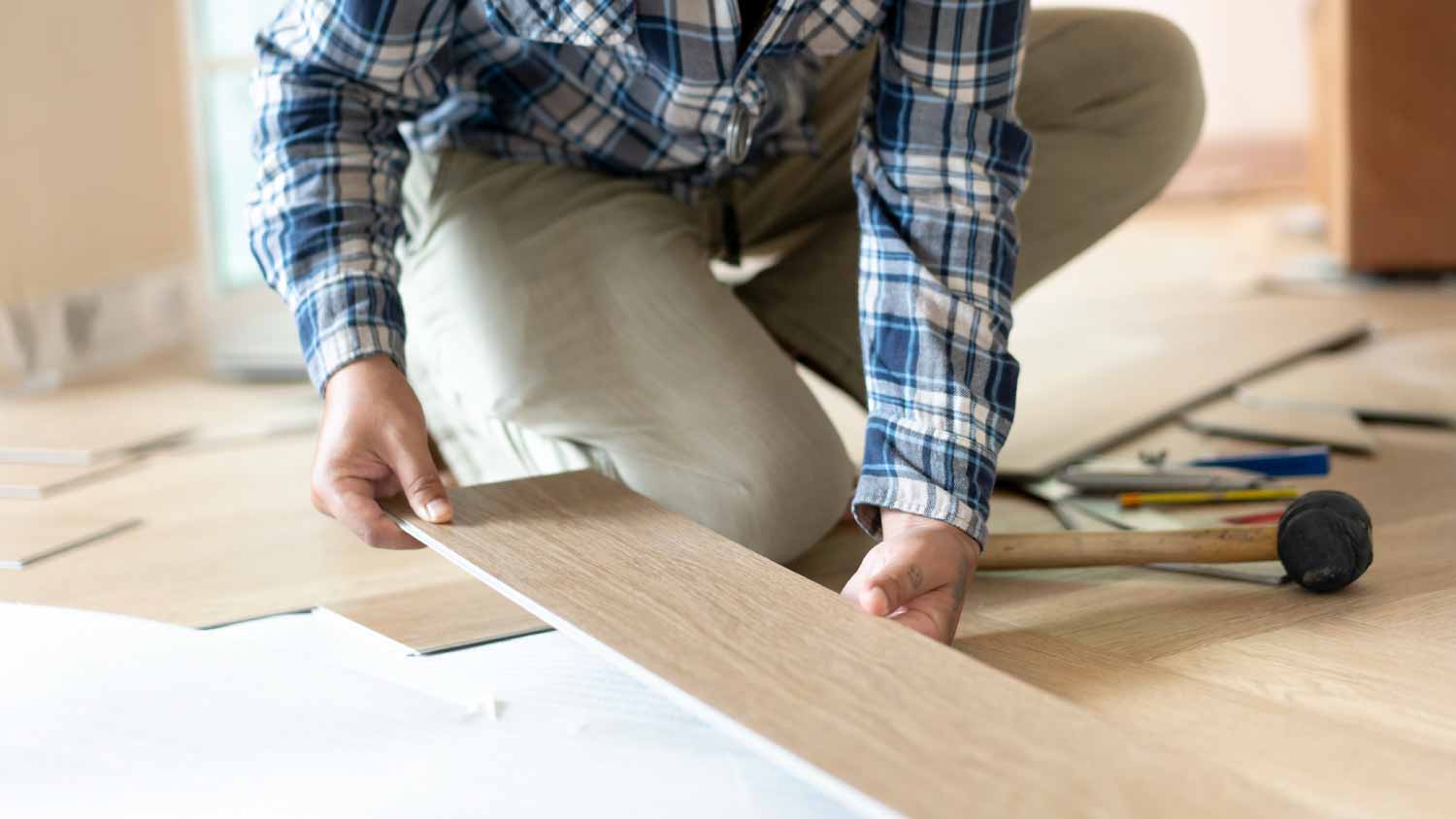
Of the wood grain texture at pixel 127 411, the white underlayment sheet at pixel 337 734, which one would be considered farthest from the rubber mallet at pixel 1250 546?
the wood grain texture at pixel 127 411

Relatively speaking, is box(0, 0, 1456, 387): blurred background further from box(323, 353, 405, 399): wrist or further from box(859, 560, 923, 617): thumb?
box(859, 560, 923, 617): thumb

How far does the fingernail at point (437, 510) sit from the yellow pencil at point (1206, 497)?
0.72 m

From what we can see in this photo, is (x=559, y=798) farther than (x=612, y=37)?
No

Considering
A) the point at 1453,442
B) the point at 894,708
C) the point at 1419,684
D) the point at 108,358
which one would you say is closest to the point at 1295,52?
the point at 1453,442

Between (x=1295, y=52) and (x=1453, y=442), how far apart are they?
3.81 meters

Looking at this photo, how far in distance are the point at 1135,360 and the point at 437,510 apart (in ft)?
4.70

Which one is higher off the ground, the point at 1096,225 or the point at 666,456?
the point at 1096,225

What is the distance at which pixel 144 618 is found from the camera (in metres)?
1.19

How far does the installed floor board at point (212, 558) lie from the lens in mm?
1243

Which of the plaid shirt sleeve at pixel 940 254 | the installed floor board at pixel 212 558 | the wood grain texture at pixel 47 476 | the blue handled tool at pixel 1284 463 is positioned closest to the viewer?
the plaid shirt sleeve at pixel 940 254

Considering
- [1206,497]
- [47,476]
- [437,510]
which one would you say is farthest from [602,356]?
[47,476]

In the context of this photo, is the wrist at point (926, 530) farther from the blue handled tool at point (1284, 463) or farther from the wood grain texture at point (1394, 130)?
the wood grain texture at point (1394, 130)

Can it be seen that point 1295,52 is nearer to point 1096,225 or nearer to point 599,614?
point 1096,225

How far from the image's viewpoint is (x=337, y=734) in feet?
3.06
